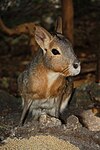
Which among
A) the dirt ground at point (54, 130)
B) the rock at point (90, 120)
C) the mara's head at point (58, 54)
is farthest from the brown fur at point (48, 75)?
the rock at point (90, 120)

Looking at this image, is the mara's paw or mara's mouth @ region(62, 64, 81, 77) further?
the mara's paw

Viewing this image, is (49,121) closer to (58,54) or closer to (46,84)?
(46,84)

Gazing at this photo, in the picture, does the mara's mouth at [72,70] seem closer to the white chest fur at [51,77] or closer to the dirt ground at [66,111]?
the white chest fur at [51,77]

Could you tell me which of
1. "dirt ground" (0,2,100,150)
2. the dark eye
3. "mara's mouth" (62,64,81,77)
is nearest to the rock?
"dirt ground" (0,2,100,150)

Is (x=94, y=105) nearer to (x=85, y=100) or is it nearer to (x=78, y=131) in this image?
(x=85, y=100)

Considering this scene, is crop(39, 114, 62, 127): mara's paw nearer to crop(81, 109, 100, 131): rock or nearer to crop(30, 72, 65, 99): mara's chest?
crop(30, 72, 65, 99): mara's chest

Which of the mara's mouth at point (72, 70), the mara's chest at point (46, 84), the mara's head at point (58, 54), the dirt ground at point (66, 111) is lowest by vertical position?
the dirt ground at point (66, 111)

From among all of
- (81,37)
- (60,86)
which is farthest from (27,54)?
(60,86)
